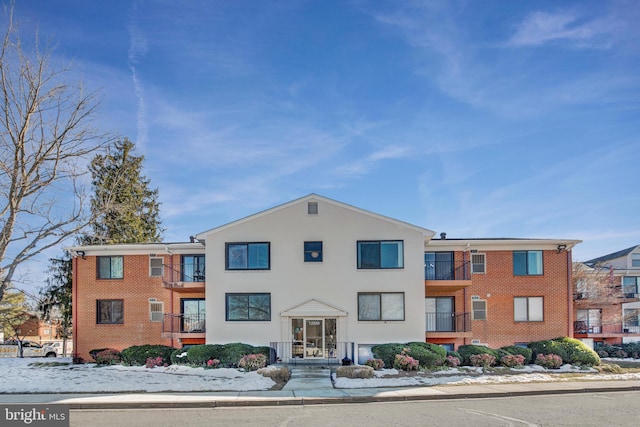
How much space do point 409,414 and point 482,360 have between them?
34.9 feet

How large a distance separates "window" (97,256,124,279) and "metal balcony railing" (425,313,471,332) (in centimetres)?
1603

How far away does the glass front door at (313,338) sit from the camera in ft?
84.2

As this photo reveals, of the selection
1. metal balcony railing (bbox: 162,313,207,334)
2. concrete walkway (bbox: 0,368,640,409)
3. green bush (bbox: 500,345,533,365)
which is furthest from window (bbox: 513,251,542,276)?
metal balcony railing (bbox: 162,313,207,334)

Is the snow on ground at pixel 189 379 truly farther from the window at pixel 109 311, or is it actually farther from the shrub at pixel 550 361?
the window at pixel 109 311

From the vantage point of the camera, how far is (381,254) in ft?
86.7

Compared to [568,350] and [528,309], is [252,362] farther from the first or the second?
[528,309]

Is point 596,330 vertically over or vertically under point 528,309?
under

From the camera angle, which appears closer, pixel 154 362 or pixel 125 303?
pixel 154 362

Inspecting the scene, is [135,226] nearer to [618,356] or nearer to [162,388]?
[162,388]

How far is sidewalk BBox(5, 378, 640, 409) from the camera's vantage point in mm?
16094

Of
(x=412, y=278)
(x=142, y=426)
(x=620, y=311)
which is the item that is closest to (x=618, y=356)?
(x=620, y=311)

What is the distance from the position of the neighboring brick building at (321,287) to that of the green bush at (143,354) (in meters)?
1.13

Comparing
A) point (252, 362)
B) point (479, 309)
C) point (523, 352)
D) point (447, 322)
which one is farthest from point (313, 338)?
point (523, 352)

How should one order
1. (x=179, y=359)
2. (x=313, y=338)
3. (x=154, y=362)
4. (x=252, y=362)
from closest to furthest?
(x=252, y=362) < (x=179, y=359) < (x=154, y=362) < (x=313, y=338)
